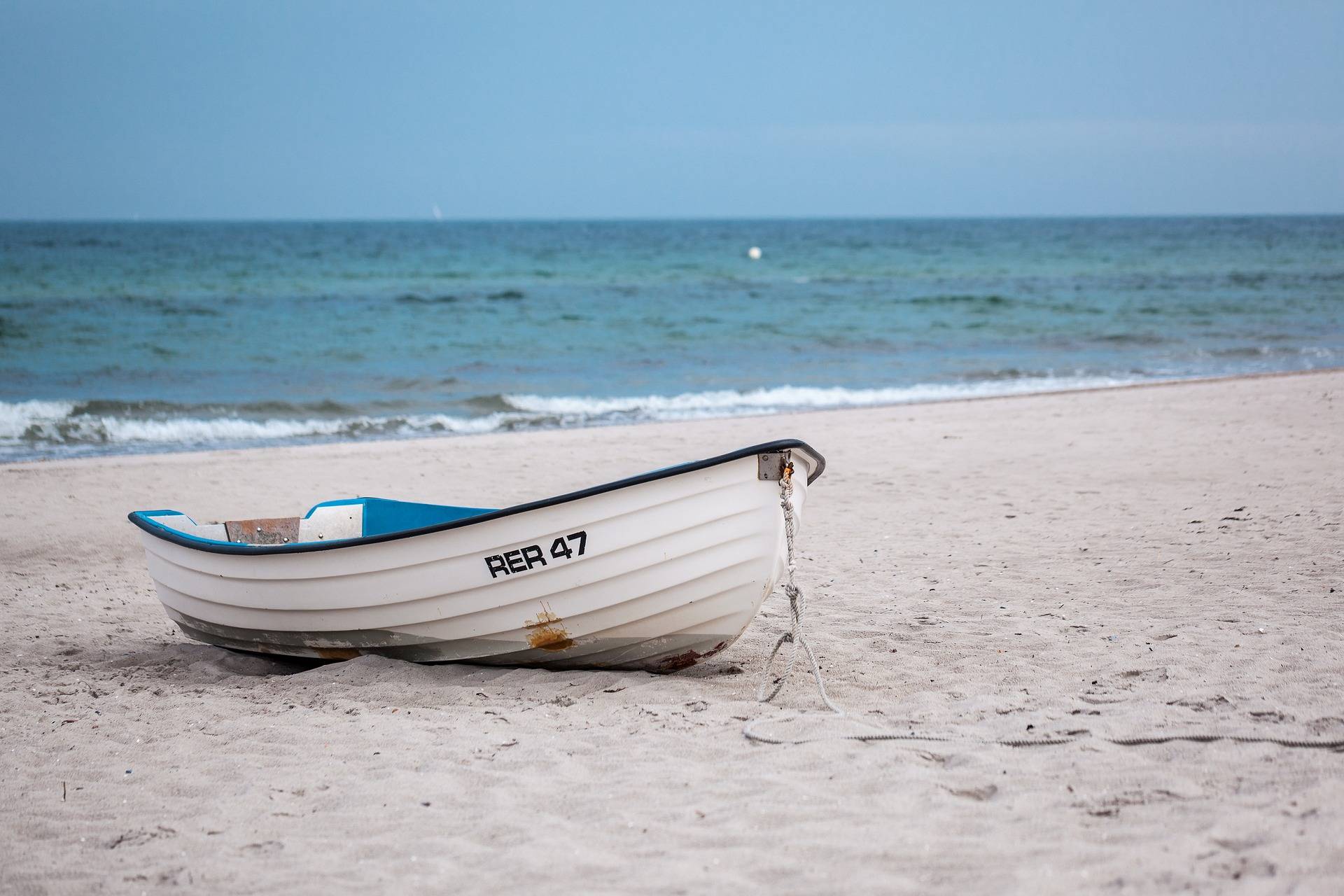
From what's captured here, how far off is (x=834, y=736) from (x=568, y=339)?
62.2 feet

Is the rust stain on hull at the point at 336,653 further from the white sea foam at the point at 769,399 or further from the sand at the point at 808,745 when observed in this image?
the white sea foam at the point at 769,399

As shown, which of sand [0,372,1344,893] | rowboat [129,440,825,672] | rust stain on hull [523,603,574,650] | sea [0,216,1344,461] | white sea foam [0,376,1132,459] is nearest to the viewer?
sand [0,372,1344,893]

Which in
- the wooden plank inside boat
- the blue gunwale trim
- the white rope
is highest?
the blue gunwale trim

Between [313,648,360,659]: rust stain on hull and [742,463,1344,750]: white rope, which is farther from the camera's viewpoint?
[313,648,360,659]: rust stain on hull

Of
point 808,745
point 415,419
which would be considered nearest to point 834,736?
point 808,745

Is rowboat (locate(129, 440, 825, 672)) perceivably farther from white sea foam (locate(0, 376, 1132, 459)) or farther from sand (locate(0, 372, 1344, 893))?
A: white sea foam (locate(0, 376, 1132, 459))

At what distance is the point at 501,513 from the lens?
14.4ft

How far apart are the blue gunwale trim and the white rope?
0.17 m

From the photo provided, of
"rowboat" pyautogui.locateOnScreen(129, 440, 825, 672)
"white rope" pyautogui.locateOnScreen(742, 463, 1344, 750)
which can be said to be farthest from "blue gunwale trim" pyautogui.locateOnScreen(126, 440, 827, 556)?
"white rope" pyautogui.locateOnScreen(742, 463, 1344, 750)

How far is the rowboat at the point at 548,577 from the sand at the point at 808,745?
7.1 inches

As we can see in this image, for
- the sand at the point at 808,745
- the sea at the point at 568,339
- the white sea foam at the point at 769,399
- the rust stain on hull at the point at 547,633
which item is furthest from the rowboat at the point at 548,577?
the white sea foam at the point at 769,399

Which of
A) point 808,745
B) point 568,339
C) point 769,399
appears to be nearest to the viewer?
point 808,745

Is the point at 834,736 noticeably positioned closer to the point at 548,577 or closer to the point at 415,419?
the point at 548,577

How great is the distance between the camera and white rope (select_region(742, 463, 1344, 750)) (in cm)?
356
